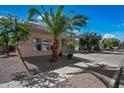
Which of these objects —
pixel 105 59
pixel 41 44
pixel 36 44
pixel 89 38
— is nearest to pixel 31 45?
pixel 36 44

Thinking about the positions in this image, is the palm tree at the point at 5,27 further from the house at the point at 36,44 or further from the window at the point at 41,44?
the window at the point at 41,44

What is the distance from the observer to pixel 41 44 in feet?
54.6

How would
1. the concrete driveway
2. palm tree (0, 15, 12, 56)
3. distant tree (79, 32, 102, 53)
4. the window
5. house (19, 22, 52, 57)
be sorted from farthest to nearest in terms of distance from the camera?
distant tree (79, 32, 102, 53) → the window → house (19, 22, 52, 57) → the concrete driveway → palm tree (0, 15, 12, 56)

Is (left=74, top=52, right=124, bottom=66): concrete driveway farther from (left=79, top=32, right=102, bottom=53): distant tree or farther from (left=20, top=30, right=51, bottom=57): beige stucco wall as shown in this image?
(left=79, top=32, right=102, bottom=53): distant tree

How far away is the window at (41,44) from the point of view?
1570 cm

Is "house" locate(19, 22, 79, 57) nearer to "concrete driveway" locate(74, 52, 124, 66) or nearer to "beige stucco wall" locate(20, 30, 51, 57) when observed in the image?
"beige stucco wall" locate(20, 30, 51, 57)

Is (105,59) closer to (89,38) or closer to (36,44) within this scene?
(36,44)

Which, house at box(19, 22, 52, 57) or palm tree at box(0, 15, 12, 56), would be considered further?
house at box(19, 22, 52, 57)

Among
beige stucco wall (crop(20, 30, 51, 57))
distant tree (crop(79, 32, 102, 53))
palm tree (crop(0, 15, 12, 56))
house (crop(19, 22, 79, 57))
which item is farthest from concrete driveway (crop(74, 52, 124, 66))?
distant tree (crop(79, 32, 102, 53))

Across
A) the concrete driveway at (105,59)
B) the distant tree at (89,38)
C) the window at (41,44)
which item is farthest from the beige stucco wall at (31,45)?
the distant tree at (89,38)

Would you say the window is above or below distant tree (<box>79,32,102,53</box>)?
below

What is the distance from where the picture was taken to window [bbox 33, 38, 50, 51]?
51.5ft

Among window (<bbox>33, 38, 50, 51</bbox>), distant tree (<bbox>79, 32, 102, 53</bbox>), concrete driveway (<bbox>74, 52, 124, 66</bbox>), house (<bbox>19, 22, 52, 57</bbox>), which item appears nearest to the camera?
concrete driveway (<bbox>74, 52, 124, 66</bbox>)
